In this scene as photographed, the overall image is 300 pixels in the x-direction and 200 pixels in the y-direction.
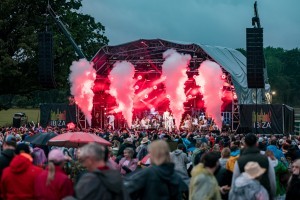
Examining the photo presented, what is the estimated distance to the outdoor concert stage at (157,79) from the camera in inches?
1451

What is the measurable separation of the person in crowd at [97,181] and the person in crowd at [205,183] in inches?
61.3

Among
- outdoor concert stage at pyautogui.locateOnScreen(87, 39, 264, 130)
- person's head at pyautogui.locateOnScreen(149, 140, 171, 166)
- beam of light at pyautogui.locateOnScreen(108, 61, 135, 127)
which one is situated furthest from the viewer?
beam of light at pyautogui.locateOnScreen(108, 61, 135, 127)

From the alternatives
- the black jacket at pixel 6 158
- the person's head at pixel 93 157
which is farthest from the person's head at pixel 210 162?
the black jacket at pixel 6 158

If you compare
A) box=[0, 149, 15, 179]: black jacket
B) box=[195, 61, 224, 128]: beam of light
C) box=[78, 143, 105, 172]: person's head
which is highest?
box=[195, 61, 224, 128]: beam of light

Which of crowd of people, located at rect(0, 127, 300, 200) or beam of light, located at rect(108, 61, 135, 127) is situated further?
beam of light, located at rect(108, 61, 135, 127)

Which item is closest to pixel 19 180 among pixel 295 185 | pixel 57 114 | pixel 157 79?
pixel 295 185

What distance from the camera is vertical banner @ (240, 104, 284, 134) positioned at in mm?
35719

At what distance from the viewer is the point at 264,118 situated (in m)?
35.8

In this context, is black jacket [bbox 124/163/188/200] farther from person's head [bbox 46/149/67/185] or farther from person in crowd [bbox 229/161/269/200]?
person in crowd [bbox 229/161/269/200]

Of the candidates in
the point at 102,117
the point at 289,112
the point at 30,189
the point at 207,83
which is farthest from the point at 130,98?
the point at 30,189

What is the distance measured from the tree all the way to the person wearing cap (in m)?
35.5

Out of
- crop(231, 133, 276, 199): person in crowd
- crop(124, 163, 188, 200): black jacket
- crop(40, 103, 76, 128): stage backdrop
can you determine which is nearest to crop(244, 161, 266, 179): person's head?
crop(231, 133, 276, 199): person in crowd

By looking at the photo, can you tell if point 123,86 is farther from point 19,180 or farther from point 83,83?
point 19,180

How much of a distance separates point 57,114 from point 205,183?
1314 inches
